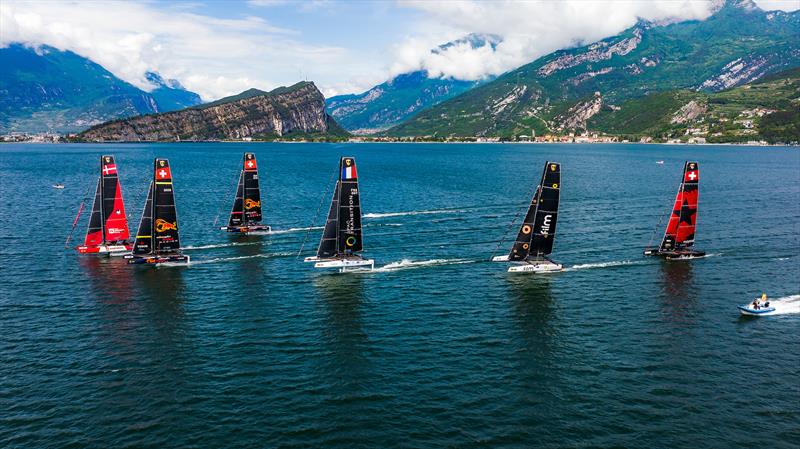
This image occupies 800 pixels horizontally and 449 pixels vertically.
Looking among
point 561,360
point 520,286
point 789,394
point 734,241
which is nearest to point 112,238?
point 520,286

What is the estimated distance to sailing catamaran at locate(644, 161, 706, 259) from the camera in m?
92.3

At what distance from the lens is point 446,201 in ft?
520

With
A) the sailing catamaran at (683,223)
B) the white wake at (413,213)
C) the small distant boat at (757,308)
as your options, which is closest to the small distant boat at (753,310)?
the small distant boat at (757,308)

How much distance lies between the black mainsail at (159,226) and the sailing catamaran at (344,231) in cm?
2357

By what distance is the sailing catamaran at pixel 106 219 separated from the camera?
312 feet

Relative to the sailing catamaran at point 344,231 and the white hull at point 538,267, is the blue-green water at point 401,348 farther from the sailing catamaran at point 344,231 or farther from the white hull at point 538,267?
the sailing catamaran at point 344,231

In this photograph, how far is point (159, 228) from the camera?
86125 millimetres

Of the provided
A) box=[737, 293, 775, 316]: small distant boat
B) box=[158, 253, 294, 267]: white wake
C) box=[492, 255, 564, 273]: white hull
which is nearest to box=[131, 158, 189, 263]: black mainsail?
Answer: box=[158, 253, 294, 267]: white wake

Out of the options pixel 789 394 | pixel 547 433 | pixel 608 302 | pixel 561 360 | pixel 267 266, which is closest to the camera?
pixel 547 433

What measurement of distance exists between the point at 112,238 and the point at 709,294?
100 meters

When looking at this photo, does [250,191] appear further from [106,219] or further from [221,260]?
[106,219]

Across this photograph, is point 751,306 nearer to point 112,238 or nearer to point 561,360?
point 561,360

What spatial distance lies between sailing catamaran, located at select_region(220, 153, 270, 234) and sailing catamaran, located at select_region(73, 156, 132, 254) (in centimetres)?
2287

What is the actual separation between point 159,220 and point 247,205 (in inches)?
1154
